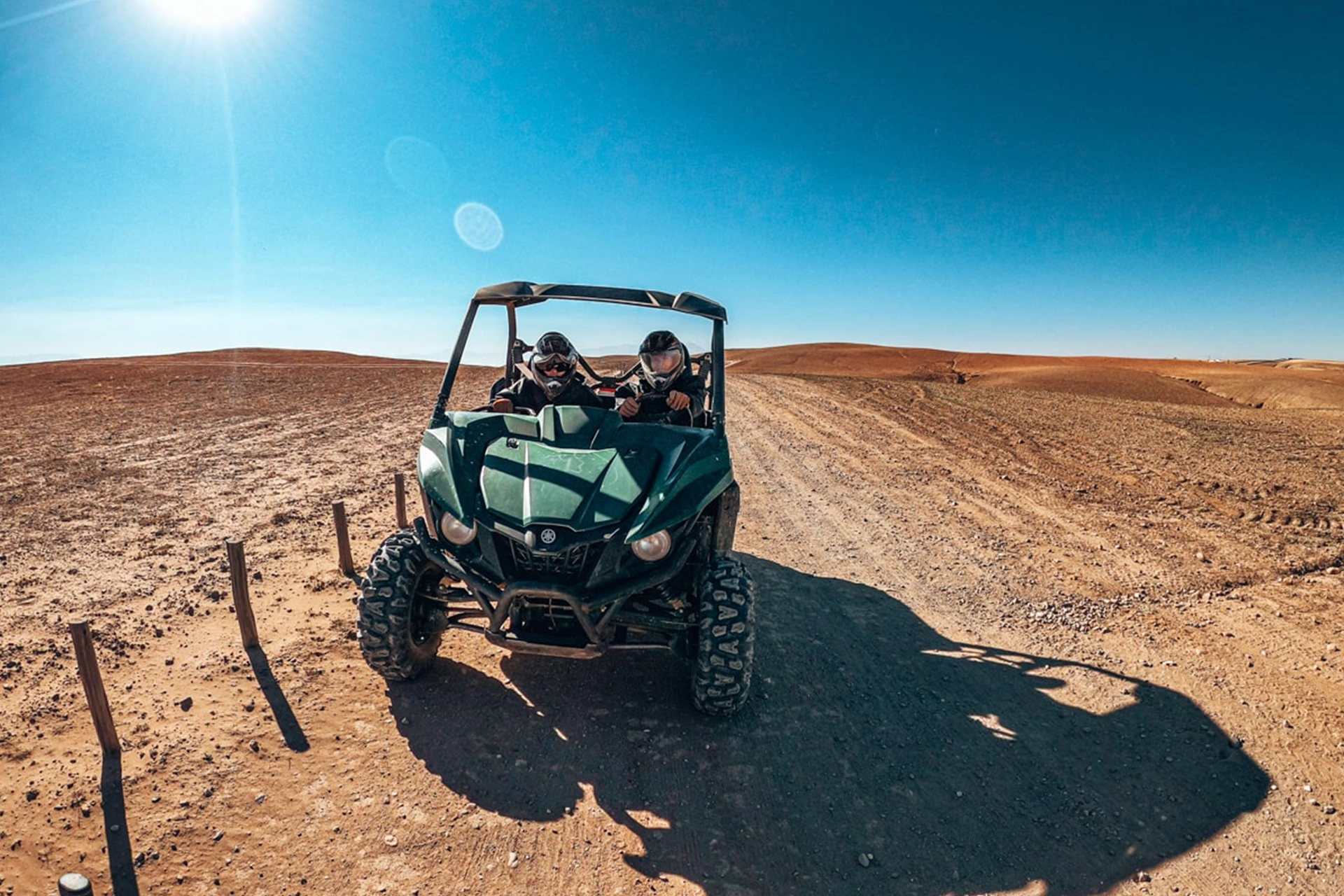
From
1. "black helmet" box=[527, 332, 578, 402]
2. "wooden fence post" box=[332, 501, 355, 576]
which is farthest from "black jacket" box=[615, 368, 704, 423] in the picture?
"wooden fence post" box=[332, 501, 355, 576]

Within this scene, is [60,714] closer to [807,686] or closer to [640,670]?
[640,670]

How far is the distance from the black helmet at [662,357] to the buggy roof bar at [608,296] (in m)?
0.27

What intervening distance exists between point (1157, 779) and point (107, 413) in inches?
935

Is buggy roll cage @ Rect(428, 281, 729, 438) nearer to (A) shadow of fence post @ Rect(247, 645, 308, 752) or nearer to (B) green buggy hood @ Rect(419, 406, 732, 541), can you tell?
(B) green buggy hood @ Rect(419, 406, 732, 541)

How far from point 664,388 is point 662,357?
0.86ft

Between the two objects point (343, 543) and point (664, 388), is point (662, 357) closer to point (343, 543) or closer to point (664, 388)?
point (664, 388)

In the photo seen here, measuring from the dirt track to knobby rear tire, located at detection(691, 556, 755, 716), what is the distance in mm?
281

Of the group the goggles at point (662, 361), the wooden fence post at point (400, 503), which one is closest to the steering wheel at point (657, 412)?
the goggles at point (662, 361)

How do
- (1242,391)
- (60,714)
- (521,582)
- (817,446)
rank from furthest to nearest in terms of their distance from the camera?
1. (1242,391)
2. (817,446)
3. (60,714)
4. (521,582)

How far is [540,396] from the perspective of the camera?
17.4ft

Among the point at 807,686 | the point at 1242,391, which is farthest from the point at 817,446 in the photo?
the point at 1242,391

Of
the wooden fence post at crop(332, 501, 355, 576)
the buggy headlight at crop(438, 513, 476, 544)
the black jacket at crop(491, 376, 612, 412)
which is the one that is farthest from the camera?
the wooden fence post at crop(332, 501, 355, 576)

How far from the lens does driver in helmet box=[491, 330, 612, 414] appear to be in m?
5.11

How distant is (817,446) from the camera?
42.5ft
